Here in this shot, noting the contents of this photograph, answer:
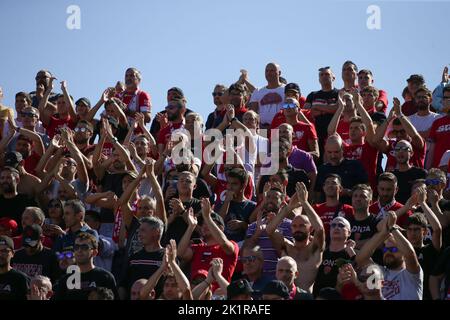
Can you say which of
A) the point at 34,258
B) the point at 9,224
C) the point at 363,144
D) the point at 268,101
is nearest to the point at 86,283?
the point at 34,258

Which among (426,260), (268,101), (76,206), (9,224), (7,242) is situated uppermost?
(268,101)

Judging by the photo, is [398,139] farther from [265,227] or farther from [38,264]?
[38,264]

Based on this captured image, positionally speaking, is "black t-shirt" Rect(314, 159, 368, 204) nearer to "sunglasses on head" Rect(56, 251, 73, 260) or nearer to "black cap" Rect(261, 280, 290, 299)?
"sunglasses on head" Rect(56, 251, 73, 260)

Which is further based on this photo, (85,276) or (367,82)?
(367,82)

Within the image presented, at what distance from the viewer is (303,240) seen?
586 inches

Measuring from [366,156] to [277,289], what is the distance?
5614 mm

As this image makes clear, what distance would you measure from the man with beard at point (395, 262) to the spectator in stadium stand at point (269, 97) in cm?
630

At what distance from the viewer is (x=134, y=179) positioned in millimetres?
→ 17141

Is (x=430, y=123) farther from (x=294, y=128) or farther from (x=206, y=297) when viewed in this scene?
(x=206, y=297)

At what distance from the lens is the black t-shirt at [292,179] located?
17125 millimetres

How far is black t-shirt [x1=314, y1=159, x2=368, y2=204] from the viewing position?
A: 1708 centimetres
